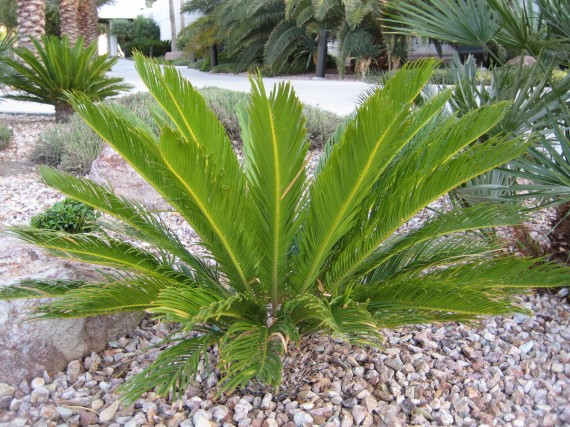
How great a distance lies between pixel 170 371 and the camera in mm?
2154

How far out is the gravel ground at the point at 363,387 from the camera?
91.7 inches

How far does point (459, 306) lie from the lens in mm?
2143

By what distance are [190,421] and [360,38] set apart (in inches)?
620

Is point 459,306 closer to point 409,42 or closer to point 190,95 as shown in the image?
point 190,95

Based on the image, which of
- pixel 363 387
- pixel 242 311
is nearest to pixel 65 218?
pixel 242 311

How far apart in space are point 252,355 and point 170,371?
→ 341 mm

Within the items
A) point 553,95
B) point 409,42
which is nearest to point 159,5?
point 409,42

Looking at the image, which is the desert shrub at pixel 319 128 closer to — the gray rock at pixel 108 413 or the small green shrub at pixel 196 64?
the gray rock at pixel 108 413

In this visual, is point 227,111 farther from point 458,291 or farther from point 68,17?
point 68,17

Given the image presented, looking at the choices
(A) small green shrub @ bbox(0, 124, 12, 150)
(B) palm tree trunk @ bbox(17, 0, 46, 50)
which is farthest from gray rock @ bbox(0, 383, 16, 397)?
(B) palm tree trunk @ bbox(17, 0, 46, 50)

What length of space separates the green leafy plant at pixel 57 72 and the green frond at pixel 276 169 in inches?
243

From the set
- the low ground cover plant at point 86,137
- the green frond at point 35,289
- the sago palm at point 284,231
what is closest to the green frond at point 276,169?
the sago palm at point 284,231

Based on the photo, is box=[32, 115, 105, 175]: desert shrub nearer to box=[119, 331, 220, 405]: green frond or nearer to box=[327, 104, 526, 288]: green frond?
box=[119, 331, 220, 405]: green frond

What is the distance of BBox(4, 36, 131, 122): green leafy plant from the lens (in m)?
7.60
